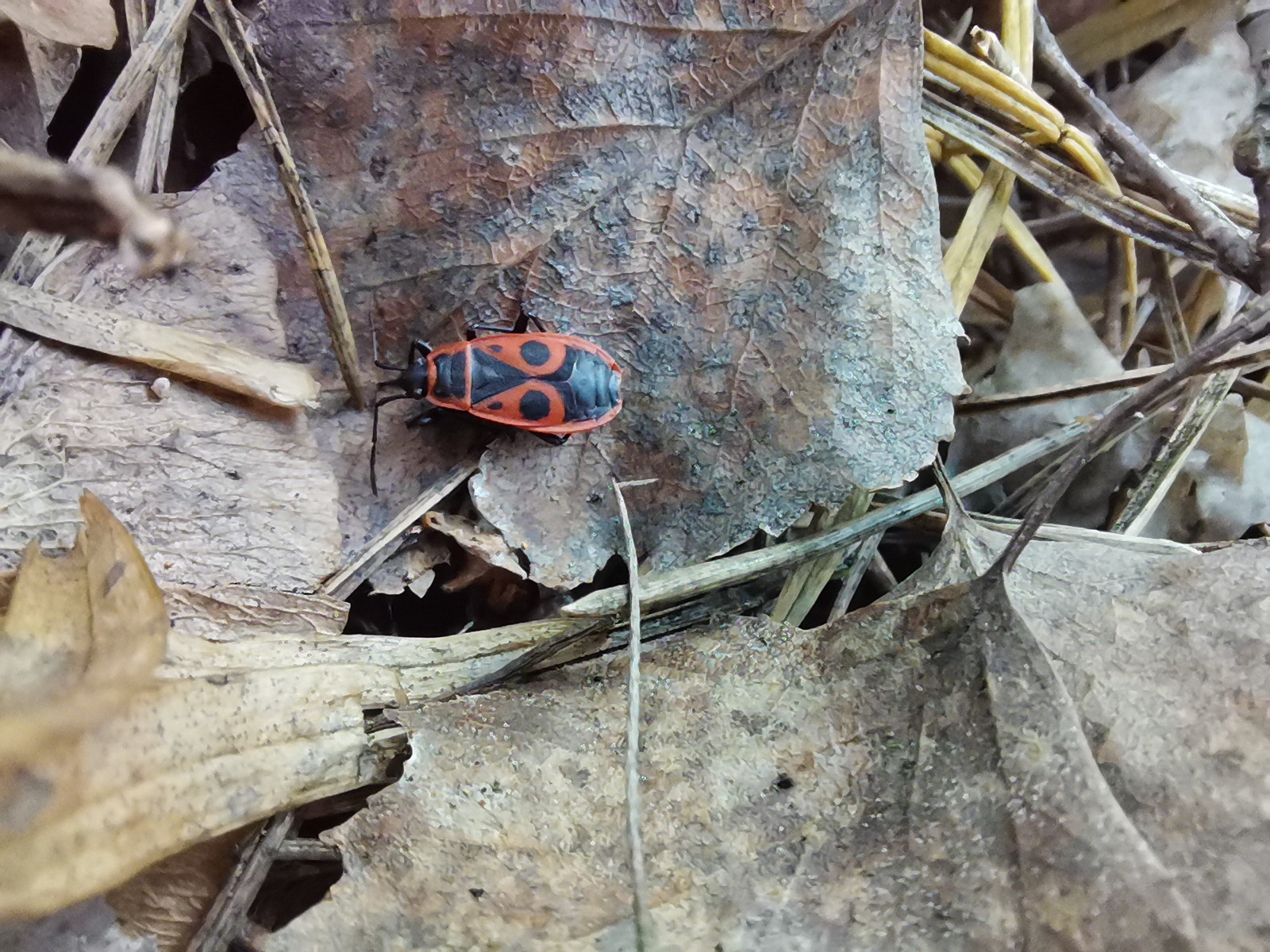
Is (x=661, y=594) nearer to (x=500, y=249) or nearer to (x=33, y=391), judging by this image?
(x=500, y=249)

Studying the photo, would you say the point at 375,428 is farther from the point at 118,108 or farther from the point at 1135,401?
the point at 1135,401

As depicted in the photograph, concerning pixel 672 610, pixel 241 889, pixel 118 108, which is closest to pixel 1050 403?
pixel 672 610

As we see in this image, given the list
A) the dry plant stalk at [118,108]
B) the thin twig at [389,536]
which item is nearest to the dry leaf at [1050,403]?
the thin twig at [389,536]

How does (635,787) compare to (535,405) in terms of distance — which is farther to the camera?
(535,405)

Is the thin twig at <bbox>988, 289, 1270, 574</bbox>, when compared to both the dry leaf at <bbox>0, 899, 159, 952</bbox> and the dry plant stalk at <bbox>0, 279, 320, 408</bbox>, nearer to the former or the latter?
the dry plant stalk at <bbox>0, 279, 320, 408</bbox>

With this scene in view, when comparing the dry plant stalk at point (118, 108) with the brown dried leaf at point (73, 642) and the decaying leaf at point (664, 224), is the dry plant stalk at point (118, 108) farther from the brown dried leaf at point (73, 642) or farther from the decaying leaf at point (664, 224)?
the brown dried leaf at point (73, 642)

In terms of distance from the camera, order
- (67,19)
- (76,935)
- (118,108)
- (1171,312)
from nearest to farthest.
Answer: (76,935)
(67,19)
(118,108)
(1171,312)
